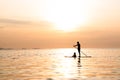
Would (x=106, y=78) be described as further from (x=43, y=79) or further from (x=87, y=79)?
(x=43, y=79)

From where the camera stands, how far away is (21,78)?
23.4 m

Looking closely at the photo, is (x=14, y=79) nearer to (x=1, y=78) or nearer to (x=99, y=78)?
(x=1, y=78)

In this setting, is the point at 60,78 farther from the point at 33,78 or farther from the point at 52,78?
the point at 33,78

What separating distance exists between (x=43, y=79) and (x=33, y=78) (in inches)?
44.2

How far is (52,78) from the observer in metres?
23.3

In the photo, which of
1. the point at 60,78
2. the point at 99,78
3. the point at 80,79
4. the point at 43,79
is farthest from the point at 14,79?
the point at 99,78

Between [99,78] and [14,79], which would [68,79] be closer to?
[99,78]

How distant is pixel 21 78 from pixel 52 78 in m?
2.62

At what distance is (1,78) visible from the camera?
23.4 m

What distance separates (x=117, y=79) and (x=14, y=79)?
8.41m

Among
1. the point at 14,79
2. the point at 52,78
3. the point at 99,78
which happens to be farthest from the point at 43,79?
the point at 99,78

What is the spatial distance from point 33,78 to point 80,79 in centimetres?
399

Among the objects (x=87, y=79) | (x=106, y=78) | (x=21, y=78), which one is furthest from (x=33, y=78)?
(x=106, y=78)

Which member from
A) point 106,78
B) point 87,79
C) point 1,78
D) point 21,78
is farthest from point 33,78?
point 106,78
